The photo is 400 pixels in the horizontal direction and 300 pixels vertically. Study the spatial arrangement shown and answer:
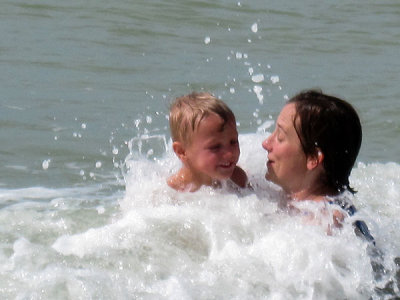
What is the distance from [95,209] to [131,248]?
3.66 feet

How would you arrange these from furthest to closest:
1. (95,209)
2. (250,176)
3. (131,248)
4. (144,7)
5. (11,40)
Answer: (144,7), (11,40), (95,209), (250,176), (131,248)

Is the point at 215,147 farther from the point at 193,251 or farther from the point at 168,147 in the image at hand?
the point at 168,147

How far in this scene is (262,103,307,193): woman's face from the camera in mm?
5680

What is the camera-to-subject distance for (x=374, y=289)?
17.6 feet

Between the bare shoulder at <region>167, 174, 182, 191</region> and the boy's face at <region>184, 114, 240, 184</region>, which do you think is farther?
the bare shoulder at <region>167, 174, 182, 191</region>

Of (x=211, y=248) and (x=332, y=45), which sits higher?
(x=211, y=248)

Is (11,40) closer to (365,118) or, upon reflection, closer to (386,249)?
(365,118)

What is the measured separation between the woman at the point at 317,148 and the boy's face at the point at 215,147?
23 cm

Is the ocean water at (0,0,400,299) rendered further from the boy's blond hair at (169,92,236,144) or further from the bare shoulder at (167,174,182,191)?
the boy's blond hair at (169,92,236,144)

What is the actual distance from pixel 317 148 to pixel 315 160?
6 cm

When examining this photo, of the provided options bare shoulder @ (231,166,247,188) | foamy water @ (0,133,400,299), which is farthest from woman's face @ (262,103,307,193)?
bare shoulder @ (231,166,247,188)

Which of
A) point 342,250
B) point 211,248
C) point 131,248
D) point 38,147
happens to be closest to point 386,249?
point 342,250

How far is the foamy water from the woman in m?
0.17

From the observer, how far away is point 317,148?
18.5 feet
